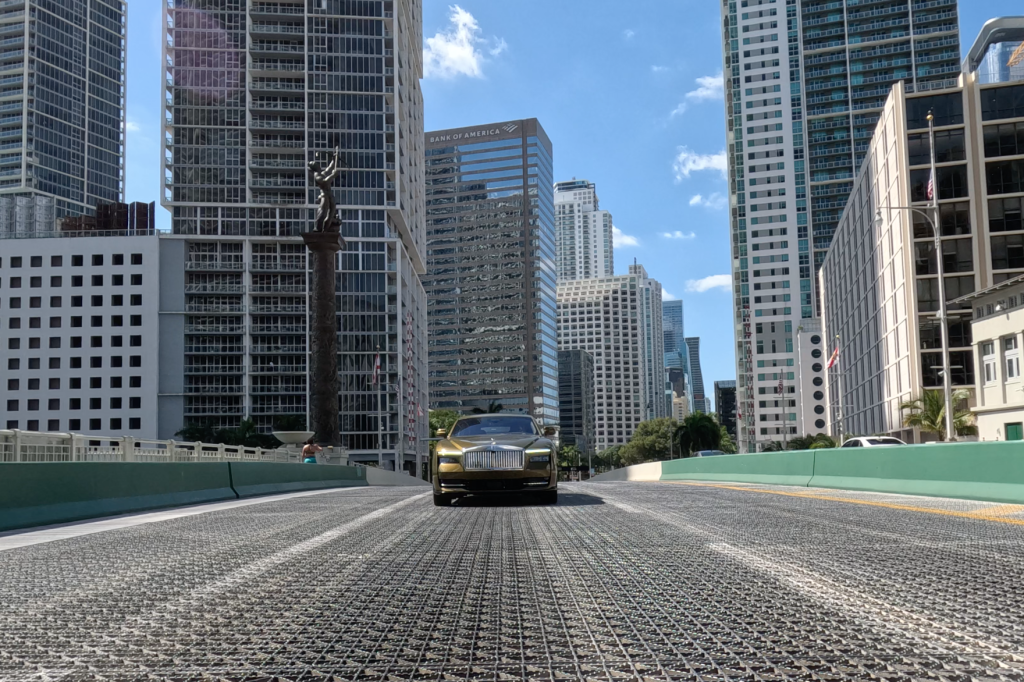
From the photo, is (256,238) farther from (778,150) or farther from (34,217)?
(778,150)

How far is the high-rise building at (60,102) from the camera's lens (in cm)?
17475

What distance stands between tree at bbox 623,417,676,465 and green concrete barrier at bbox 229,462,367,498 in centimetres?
11457

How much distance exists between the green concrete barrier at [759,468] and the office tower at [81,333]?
87.3m

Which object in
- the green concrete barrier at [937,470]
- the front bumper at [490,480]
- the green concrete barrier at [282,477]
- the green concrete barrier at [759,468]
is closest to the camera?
the green concrete barrier at [937,470]

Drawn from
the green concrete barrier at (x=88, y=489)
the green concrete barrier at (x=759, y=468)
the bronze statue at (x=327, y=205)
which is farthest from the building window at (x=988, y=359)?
the green concrete barrier at (x=88, y=489)

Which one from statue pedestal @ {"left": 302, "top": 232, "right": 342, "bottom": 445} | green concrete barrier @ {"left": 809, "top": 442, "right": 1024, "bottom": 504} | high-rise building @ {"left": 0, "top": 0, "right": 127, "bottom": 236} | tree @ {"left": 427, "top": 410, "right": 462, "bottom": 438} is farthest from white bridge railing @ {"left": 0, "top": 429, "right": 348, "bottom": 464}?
high-rise building @ {"left": 0, "top": 0, "right": 127, "bottom": 236}

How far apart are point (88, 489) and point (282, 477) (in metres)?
10.7

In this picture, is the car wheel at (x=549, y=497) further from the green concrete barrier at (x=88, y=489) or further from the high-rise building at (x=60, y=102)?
the high-rise building at (x=60, y=102)

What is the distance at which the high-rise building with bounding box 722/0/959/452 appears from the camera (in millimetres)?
147125

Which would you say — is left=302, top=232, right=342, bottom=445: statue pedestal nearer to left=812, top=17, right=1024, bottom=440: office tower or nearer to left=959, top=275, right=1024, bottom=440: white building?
left=959, top=275, right=1024, bottom=440: white building

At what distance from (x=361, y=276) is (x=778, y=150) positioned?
8579cm

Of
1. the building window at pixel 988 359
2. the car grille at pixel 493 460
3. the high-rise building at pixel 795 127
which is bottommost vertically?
the car grille at pixel 493 460

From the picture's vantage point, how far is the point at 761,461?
75.9 feet

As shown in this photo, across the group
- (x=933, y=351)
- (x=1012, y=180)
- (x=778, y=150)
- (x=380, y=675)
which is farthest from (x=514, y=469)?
(x=778, y=150)
